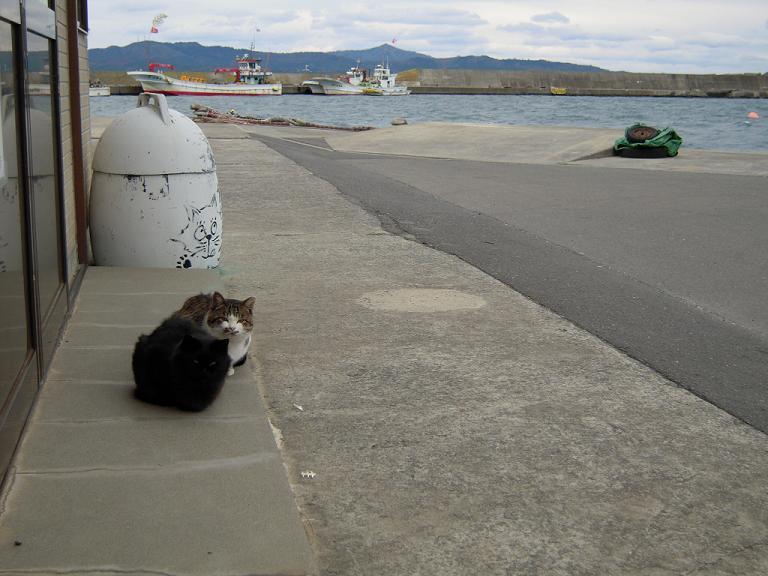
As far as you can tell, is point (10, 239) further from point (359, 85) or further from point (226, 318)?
point (359, 85)

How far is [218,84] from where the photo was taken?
352 ft

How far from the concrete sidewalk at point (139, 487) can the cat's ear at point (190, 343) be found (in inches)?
14.5

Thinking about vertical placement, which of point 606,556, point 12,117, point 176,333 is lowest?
point 606,556

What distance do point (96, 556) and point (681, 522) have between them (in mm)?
2324

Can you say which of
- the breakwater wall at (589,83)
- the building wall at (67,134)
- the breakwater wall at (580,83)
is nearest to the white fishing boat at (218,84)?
the breakwater wall at (580,83)

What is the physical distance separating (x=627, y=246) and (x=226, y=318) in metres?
6.86

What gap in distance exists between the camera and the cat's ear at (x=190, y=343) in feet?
13.5

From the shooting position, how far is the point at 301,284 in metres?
7.71

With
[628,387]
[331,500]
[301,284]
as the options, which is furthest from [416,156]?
[331,500]

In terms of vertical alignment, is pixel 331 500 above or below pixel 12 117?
below

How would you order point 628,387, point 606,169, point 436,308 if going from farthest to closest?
point 606,169 < point 436,308 < point 628,387

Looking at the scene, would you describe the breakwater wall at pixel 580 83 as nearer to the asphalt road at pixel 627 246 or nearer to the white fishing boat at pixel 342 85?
the white fishing boat at pixel 342 85

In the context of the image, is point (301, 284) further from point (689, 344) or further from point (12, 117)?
point (12, 117)

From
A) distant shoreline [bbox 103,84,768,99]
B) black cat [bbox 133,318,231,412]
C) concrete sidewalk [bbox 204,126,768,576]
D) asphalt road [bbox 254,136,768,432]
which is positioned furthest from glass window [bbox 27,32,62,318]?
distant shoreline [bbox 103,84,768,99]
